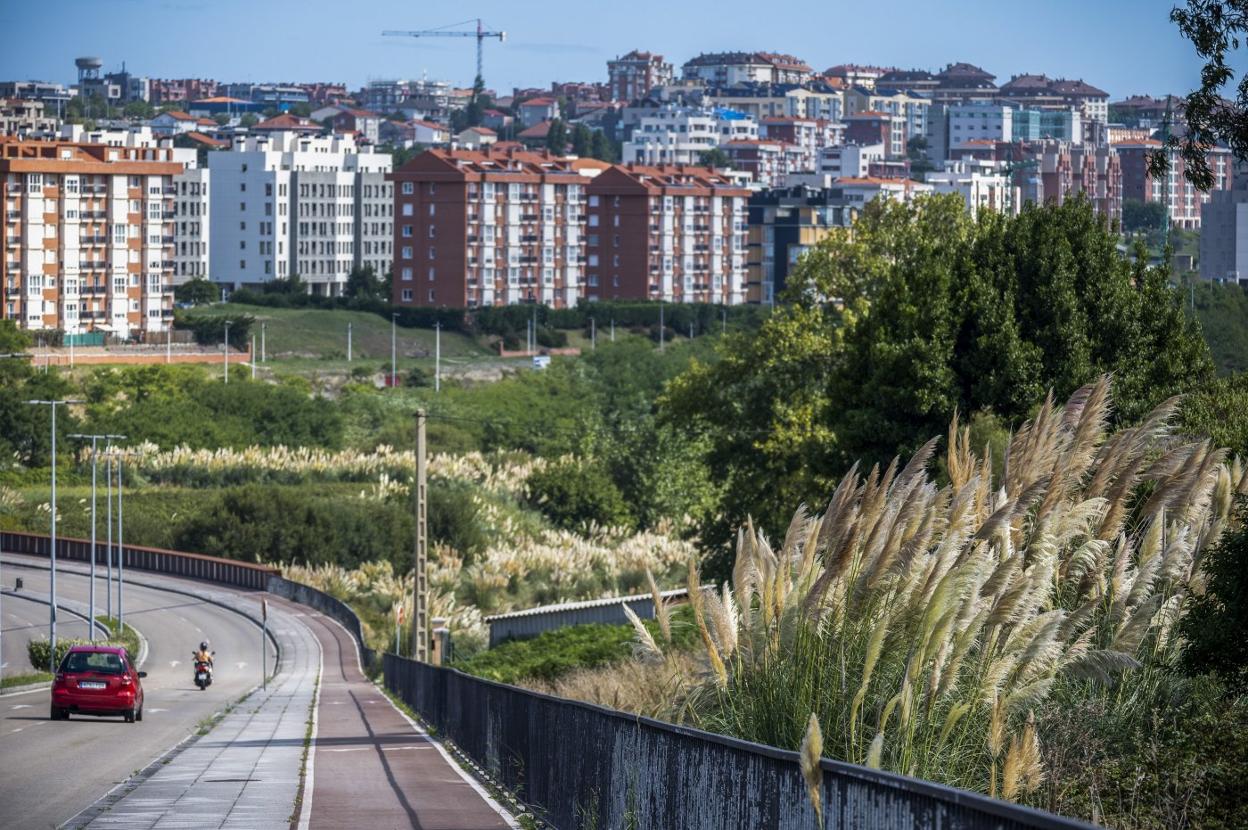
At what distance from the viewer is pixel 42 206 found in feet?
410

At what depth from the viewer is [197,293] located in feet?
492

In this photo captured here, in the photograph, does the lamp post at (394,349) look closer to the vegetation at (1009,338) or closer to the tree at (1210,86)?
the vegetation at (1009,338)

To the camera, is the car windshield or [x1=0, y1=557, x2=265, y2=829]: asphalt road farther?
the car windshield

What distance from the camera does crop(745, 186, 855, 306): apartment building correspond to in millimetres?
187125

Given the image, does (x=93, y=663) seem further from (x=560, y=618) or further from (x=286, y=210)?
(x=286, y=210)

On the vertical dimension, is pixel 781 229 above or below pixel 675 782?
above

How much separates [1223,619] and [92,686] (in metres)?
19.9

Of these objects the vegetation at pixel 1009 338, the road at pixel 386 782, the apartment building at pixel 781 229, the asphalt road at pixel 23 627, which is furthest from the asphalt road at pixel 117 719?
the apartment building at pixel 781 229

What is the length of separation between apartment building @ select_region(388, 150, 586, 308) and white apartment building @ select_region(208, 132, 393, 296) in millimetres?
12315

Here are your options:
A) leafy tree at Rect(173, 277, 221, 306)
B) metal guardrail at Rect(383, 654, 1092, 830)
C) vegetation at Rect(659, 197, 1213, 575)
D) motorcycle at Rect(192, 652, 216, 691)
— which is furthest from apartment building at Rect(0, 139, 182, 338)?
metal guardrail at Rect(383, 654, 1092, 830)

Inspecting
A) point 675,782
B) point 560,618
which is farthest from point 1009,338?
point 675,782

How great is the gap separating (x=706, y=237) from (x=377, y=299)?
43479mm

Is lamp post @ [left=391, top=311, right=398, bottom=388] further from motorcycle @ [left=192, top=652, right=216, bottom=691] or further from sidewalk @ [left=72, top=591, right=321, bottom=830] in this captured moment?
sidewalk @ [left=72, top=591, right=321, bottom=830]

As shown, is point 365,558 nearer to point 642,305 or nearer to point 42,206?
point 42,206
